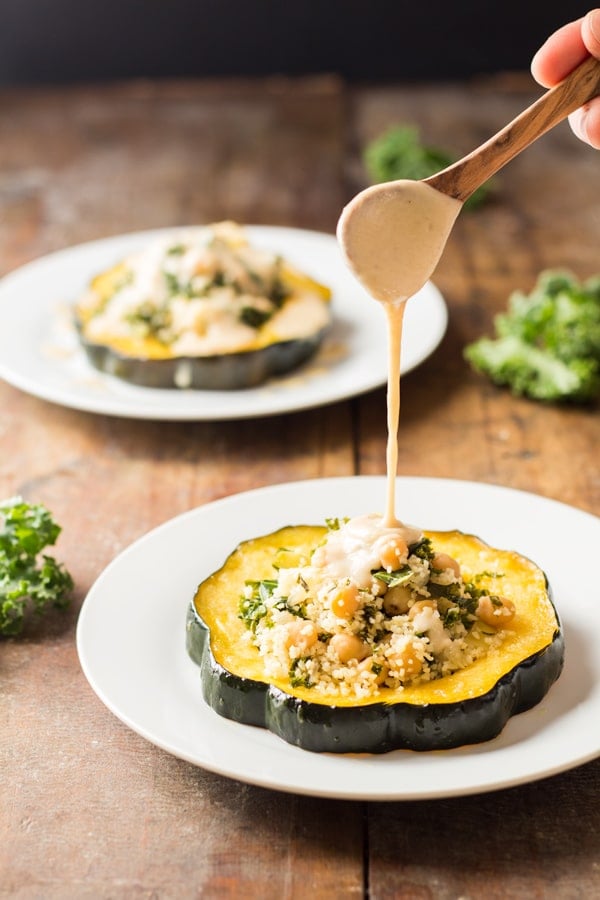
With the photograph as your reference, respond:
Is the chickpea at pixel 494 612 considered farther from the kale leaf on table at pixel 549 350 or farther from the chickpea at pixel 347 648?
the kale leaf on table at pixel 549 350

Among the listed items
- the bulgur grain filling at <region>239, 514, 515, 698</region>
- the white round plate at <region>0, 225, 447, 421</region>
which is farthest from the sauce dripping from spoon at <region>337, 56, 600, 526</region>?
the white round plate at <region>0, 225, 447, 421</region>

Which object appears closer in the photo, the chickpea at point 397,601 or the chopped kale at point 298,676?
the chopped kale at point 298,676

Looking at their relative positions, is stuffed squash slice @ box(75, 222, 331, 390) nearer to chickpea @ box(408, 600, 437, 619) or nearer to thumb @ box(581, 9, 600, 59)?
thumb @ box(581, 9, 600, 59)

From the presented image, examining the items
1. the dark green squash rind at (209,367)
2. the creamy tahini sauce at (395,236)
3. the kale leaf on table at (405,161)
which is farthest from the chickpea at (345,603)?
the kale leaf on table at (405,161)

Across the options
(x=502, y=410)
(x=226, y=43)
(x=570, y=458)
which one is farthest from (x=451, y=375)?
(x=226, y=43)

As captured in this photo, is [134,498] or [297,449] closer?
[134,498]

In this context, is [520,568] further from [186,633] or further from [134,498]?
[134,498]
